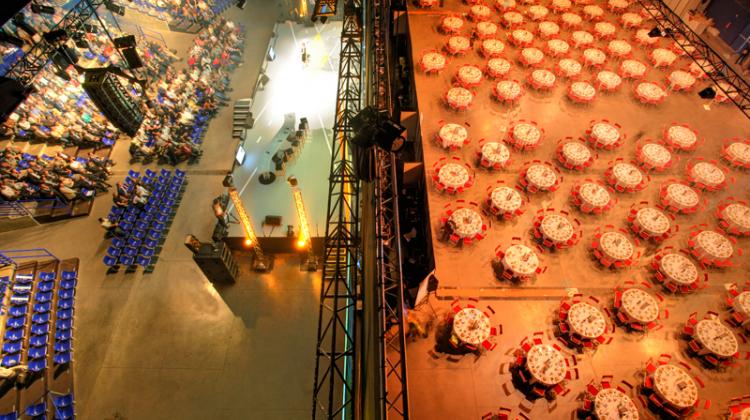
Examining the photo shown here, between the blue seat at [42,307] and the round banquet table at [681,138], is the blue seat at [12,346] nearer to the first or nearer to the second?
the blue seat at [42,307]

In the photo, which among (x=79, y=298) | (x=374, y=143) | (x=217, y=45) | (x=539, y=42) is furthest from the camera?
(x=217, y=45)

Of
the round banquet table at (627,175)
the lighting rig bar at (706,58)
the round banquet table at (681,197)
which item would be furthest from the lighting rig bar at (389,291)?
the lighting rig bar at (706,58)

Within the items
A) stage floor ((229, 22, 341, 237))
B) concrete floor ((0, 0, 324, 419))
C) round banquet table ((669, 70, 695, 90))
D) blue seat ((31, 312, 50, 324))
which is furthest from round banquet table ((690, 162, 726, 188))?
blue seat ((31, 312, 50, 324))

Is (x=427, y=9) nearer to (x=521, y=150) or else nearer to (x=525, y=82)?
(x=525, y=82)

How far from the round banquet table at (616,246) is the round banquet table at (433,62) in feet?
30.0

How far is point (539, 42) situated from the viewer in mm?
16297

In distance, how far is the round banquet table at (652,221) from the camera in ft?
33.5

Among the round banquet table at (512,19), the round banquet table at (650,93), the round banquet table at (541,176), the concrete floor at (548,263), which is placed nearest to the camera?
the concrete floor at (548,263)

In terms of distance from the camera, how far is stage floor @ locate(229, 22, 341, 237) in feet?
53.7

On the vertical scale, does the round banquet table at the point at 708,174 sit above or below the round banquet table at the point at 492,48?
below

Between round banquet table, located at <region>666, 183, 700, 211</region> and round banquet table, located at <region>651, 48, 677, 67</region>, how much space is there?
7.44 meters

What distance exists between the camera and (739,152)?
12.0 m

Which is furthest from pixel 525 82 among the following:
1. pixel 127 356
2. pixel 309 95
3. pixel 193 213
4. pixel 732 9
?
pixel 127 356

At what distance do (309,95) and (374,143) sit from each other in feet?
51.1
